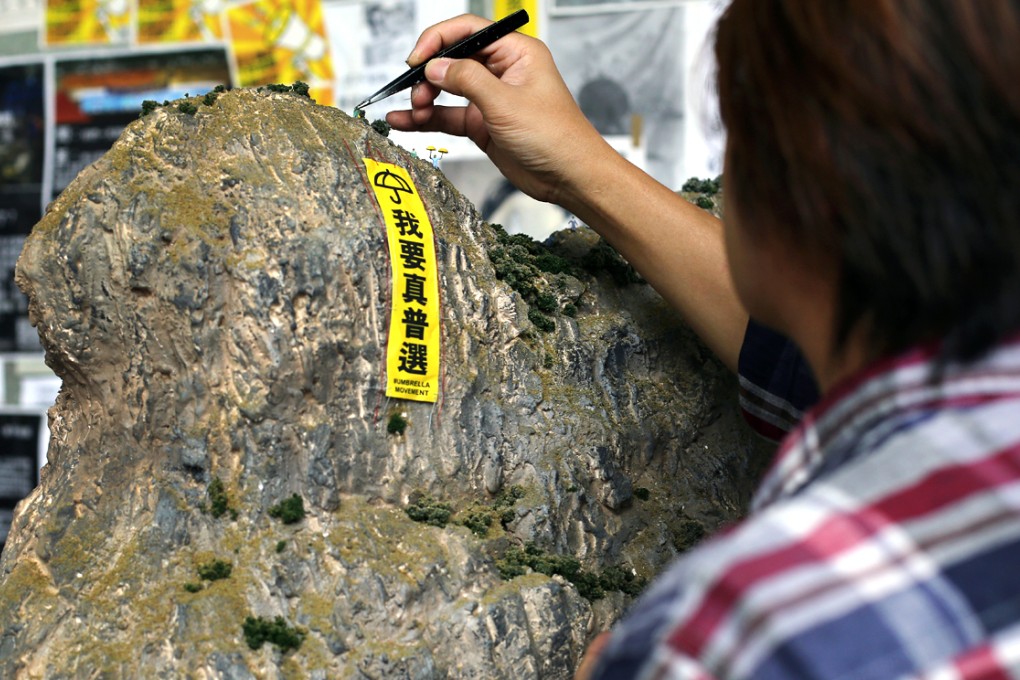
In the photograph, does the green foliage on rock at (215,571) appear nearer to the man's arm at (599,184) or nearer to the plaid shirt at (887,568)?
the man's arm at (599,184)

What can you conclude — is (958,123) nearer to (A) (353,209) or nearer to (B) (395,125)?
(A) (353,209)

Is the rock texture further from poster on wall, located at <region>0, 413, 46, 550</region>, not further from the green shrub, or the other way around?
poster on wall, located at <region>0, 413, 46, 550</region>

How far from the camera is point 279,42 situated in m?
5.21

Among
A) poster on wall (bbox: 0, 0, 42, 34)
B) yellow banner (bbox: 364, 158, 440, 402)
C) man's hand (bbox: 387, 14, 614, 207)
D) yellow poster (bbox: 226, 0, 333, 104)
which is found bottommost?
yellow banner (bbox: 364, 158, 440, 402)

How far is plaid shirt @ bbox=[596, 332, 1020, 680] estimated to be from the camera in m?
0.76

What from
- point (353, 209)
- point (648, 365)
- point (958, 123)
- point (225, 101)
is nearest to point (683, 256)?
point (648, 365)

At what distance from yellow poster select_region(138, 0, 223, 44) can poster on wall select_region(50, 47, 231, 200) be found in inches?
3.0

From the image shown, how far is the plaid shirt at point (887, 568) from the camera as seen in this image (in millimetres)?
755

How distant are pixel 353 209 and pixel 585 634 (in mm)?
1082

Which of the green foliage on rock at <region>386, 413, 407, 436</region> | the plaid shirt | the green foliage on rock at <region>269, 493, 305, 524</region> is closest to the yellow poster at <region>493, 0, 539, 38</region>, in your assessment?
the green foliage on rock at <region>386, 413, 407, 436</region>

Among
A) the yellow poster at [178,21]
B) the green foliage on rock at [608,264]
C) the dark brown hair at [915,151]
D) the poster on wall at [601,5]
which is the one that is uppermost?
the yellow poster at [178,21]

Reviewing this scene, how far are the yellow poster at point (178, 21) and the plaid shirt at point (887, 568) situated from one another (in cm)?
507

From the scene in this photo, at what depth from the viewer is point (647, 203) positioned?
245cm

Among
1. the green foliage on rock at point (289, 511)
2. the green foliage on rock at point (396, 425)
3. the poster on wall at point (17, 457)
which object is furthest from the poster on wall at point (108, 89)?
the green foliage on rock at point (289, 511)
